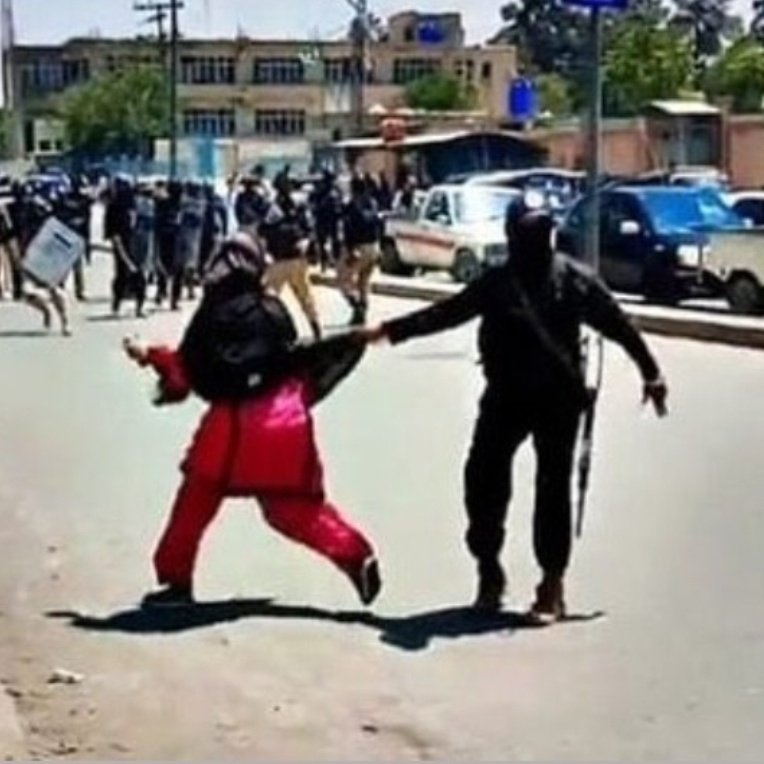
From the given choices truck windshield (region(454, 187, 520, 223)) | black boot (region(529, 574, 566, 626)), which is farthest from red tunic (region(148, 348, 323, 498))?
truck windshield (region(454, 187, 520, 223))

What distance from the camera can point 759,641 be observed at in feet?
32.1

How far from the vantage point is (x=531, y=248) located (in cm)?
1010

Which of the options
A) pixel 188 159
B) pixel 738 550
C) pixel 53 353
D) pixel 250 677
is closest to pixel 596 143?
pixel 738 550

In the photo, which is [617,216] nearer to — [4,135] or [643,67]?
[643,67]

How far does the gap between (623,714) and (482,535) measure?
2.08m

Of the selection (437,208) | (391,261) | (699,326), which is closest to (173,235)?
(699,326)

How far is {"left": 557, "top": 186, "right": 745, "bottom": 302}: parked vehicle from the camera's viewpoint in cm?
3422

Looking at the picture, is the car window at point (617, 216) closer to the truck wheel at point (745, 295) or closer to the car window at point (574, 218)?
the car window at point (574, 218)

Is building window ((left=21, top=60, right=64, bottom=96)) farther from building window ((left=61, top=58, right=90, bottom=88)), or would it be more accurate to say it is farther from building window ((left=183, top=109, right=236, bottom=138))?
building window ((left=183, top=109, right=236, bottom=138))

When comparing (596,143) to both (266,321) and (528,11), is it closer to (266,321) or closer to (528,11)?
(266,321)

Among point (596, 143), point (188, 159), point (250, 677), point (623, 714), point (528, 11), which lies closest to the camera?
point (623, 714)

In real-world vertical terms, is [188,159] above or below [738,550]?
below

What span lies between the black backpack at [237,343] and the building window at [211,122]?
416 feet

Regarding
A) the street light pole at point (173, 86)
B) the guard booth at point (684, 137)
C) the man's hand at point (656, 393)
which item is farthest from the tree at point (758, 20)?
the man's hand at point (656, 393)
